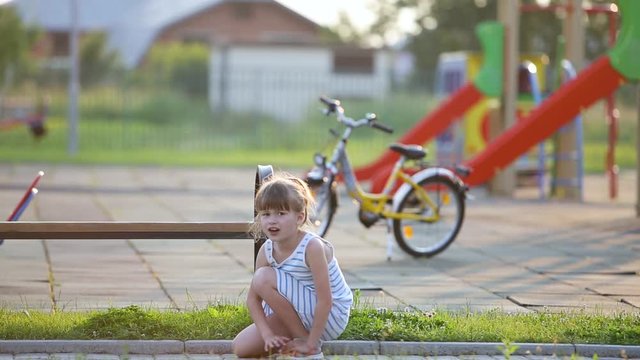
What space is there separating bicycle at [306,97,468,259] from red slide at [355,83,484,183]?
6440 millimetres

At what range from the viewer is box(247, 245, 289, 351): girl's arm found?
6.47m

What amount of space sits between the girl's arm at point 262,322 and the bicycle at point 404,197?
4380 mm

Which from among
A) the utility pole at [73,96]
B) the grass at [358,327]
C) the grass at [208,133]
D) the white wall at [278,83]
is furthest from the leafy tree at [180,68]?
the grass at [358,327]

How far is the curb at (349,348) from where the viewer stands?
22.1ft

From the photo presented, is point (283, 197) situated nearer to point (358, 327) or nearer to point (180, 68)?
point (358, 327)

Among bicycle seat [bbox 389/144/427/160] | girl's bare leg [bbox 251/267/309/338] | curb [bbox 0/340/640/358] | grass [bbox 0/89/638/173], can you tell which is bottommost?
grass [bbox 0/89/638/173]

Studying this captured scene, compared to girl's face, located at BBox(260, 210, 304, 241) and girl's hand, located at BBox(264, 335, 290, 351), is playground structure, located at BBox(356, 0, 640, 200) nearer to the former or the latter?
girl's face, located at BBox(260, 210, 304, 241)

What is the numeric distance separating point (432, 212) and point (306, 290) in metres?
4.78

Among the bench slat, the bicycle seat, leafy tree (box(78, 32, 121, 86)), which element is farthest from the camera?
leafy tree (box(78, 32, 121, 86))

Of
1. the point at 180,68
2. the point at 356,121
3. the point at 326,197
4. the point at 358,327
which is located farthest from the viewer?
the point at 180,68

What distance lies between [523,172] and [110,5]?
69.0 metres

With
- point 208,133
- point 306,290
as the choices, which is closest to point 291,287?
point 306,290

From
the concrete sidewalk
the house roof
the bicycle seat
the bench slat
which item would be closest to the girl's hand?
the bench slat

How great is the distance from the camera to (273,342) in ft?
21.2
